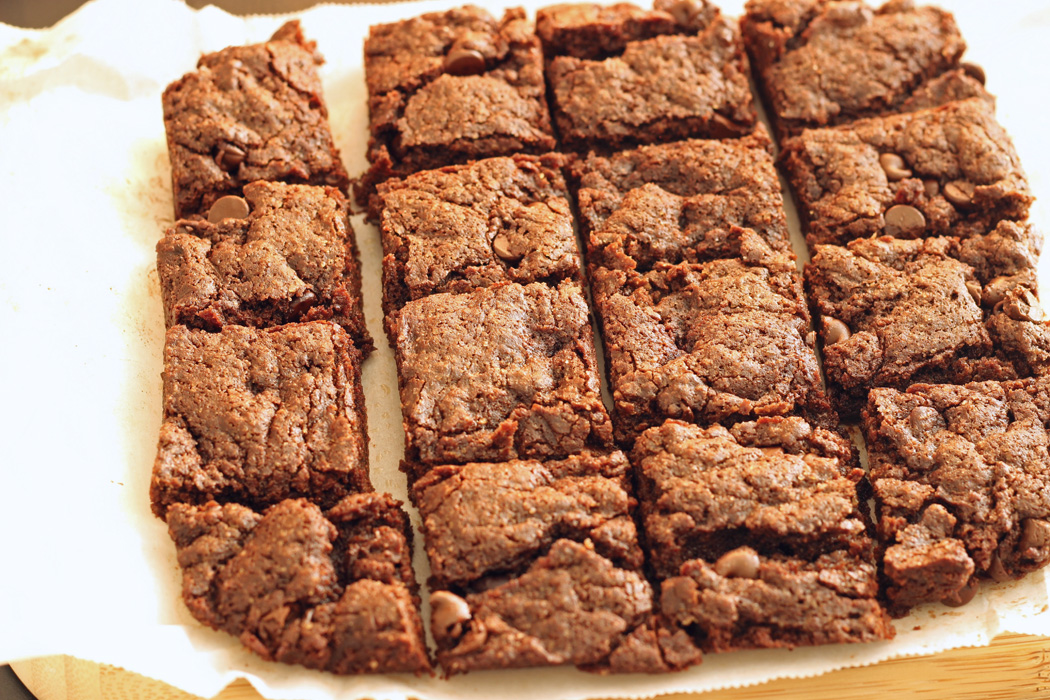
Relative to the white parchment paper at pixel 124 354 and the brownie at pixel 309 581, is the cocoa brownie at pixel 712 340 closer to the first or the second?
the white parchment paper at pixel 124 354

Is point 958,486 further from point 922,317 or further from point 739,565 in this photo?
point 739,565

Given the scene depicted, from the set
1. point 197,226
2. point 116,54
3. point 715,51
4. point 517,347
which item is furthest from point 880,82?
point 116,54

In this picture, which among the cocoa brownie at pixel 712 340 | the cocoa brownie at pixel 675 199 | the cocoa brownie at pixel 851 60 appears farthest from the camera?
the cocoa brownie at pixel 851 60

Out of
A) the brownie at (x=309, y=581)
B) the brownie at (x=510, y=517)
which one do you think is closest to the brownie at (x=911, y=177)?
the brownie at (x=510, y=517)

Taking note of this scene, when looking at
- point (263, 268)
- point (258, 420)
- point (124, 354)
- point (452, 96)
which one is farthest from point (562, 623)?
point (452, 96)

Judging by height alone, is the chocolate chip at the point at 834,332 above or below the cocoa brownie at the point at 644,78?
below
